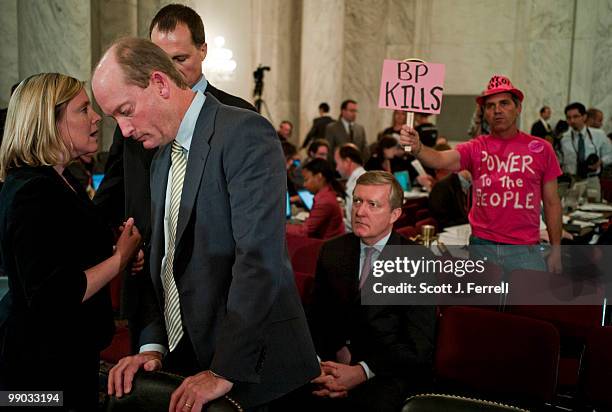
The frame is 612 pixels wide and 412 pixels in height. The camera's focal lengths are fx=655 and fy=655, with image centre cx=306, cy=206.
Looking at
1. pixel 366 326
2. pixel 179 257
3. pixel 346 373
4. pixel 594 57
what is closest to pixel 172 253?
pixel 179 257

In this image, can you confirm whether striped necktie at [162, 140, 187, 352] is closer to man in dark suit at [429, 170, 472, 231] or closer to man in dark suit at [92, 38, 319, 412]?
man in dark suit at [92, 38, 319, 412]

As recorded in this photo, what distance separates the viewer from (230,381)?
65.7 inches

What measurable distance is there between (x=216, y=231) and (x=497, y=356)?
1.92m

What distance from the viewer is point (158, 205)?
6.25 feet

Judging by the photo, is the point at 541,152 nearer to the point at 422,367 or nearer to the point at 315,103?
the point at 422,367

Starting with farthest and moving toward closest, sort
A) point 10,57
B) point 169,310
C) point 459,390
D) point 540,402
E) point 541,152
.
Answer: point 10,57 < point 541,152 < point 459,390 < point 540,402 < point 169,310

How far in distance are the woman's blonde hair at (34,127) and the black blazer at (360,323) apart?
5.01 ft

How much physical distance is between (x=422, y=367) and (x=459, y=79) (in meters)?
12.8

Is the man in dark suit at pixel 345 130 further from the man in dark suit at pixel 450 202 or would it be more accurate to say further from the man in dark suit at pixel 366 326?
the man in dark suit at pixel 366 326

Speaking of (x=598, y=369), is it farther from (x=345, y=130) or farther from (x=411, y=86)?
(x=345, y=130)

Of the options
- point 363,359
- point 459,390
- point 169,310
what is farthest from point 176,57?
point 459,390

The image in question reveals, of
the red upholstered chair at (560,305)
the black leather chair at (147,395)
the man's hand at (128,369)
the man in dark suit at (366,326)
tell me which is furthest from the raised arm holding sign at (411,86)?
the black leather chair at (147,395)

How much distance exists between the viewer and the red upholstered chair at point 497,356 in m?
3.01

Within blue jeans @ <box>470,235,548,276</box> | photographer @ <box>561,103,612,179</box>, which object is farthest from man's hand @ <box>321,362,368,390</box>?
photographer @ <box>561,103,612,179</box>
